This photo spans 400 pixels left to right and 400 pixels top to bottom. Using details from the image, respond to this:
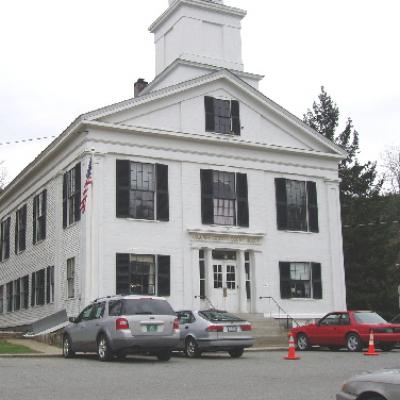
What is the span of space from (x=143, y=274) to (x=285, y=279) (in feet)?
21.2

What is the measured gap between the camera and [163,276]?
26766 mm

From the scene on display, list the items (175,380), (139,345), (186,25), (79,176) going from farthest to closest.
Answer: (186,25) < (79,176) < (139,345) < (175,380)

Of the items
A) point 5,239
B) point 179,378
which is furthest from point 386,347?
point 5,239

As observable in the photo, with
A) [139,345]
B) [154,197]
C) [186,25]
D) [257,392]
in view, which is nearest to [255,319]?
[154,197]

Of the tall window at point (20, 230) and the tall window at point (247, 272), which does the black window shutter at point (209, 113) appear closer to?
the tall window at point (247, 272)

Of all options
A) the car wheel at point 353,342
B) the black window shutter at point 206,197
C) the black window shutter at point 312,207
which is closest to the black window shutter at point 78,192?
the black window shutter at point 206,197

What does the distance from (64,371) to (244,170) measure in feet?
54.7

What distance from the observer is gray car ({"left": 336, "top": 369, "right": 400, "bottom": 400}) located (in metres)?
6.89

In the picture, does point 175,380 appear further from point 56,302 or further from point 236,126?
point 236,126

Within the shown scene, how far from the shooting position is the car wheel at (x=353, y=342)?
22.0 metres

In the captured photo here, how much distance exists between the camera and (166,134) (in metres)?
27.8

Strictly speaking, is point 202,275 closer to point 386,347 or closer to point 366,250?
point 386,347

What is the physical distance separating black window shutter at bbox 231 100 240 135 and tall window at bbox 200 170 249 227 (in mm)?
1940

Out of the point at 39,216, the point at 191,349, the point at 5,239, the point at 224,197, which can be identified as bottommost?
the point at 191,349
